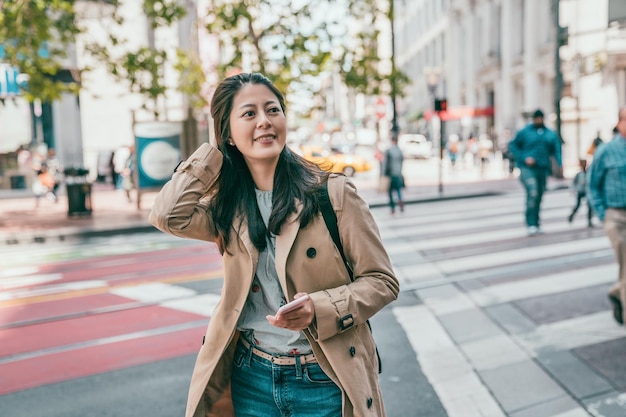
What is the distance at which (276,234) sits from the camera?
2.29 metres

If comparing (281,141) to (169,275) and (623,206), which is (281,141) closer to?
(623,206)

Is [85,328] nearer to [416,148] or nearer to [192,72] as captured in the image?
[192,72]

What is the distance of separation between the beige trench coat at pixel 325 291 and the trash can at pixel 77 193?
619 inches

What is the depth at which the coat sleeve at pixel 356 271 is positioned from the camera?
2184mm

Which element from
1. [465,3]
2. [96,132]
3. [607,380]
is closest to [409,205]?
[607,380]

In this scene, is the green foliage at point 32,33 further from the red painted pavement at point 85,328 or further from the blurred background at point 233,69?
the red painted pavement at point 85,328

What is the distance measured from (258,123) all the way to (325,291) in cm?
62

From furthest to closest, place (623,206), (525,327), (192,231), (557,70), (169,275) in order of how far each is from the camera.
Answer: (557,70)
(169,275)
(525,327)
(623,206)
(192,231)

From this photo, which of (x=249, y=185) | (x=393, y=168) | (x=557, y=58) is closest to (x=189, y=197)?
(x=249, y=185)

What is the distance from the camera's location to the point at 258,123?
2.38 meters

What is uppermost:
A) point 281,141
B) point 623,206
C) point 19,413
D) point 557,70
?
point 557,70

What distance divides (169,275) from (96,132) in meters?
21.4

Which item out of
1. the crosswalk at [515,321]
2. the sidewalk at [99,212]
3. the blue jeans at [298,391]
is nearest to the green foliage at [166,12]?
the sidewalk at [99,212]

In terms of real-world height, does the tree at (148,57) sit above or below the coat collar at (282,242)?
above
